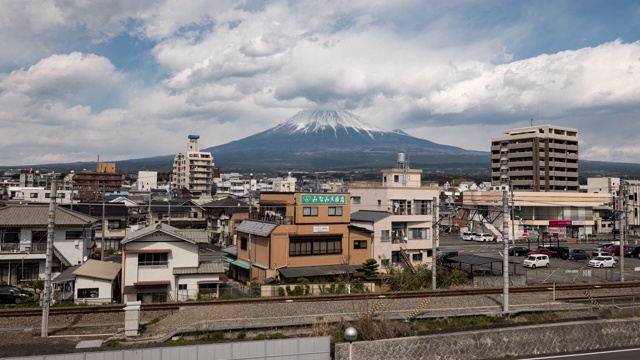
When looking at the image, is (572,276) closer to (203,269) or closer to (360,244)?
(360,244)

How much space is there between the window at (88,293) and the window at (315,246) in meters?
10.9

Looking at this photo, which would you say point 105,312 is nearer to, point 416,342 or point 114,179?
point 416,342

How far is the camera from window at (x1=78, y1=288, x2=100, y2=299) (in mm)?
22500

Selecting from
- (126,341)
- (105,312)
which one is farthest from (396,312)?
(105,312)

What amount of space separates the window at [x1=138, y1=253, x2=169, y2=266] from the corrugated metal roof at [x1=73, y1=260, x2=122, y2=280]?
1458 millimetres

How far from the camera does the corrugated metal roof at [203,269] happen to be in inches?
964

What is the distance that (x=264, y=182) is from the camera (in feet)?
432

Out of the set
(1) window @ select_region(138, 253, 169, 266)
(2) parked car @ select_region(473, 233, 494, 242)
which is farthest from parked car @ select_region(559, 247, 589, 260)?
(1) window @ select_region(138, 253, 169, 266)

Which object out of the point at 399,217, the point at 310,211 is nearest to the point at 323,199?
the point at 310,211

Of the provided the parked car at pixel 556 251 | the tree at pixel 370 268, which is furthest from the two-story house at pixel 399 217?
the parked car at pixel 556 251

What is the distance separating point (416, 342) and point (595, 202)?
184ft

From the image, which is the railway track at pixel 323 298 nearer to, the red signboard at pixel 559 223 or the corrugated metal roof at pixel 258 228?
the corrugated metal roof at pixel 258 228

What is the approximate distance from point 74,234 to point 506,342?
28.0 m

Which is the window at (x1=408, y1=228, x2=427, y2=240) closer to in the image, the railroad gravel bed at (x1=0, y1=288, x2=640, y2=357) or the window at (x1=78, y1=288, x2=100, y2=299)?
the railroad gravel bed at (x1=0, y1=288, x2=640, y2=357)
